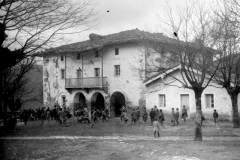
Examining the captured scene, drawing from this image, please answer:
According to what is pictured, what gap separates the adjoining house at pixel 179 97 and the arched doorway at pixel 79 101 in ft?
36.0

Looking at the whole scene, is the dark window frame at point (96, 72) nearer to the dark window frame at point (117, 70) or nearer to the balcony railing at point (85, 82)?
the balcony railing at point (85, 82)

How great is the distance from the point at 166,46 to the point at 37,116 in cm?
1940

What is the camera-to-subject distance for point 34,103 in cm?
5034

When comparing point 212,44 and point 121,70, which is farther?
point 121,70

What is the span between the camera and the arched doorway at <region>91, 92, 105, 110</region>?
31.6 meters

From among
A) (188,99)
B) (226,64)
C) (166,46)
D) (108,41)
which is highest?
(108,41)

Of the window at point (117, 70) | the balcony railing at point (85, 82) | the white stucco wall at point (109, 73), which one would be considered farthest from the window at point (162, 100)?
the balcony railing at point (85, 82)

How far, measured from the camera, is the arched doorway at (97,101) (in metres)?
31.6

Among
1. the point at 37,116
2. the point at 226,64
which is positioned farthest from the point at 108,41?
the point at 226,64

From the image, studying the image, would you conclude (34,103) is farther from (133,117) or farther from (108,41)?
(133,117)

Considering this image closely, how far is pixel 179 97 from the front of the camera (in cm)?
2339

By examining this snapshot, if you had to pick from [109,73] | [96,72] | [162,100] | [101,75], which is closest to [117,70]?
[109,73]

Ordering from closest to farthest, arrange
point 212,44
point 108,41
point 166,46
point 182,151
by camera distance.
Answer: point 182,151, point 212,44, point 166,46, point 108,41

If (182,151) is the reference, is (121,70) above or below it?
above
